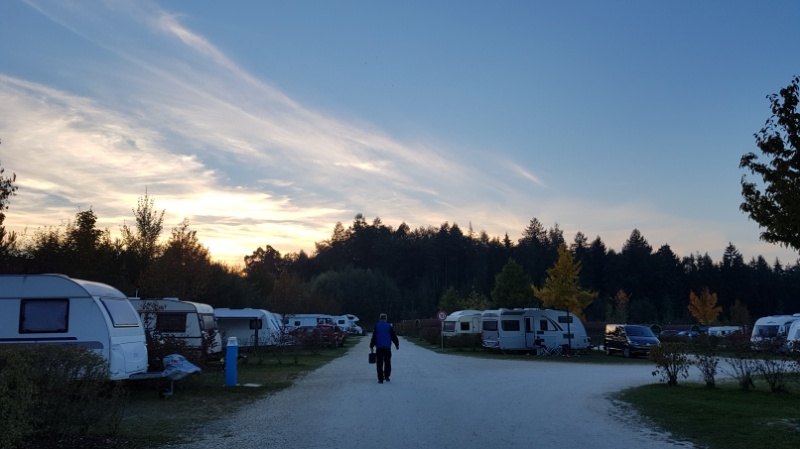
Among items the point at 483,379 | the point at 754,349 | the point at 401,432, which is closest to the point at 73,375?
the point at 401,432

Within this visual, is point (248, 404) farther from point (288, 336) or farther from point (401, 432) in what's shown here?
point (288, 336)

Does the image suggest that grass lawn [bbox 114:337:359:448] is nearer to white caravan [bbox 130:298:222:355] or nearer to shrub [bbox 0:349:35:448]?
white caravan [bbox 130:298:222:355]

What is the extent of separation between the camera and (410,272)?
12206 cm

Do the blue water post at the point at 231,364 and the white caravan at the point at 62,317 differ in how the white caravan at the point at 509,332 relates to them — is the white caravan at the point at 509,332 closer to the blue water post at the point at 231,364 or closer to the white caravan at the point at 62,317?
the blue water post at the point at 231,364

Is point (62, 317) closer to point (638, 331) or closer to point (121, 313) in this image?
point (121, 313)

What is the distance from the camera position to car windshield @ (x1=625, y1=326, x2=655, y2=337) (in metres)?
32.8

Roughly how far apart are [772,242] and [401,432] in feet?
20.8

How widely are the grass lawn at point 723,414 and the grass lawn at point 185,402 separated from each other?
24.1 feet

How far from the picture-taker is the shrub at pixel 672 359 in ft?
53.5

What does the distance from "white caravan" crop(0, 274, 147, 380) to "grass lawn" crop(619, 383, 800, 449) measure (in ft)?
33.6

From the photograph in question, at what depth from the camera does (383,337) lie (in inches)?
663

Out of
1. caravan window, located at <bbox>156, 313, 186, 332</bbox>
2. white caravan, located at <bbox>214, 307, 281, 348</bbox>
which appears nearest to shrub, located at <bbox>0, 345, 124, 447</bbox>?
→ caravan window, located at <bbox>156, 313, 186, 332</bbox>

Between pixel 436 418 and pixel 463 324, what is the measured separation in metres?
31.9

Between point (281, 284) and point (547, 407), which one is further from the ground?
point (281, 284)
